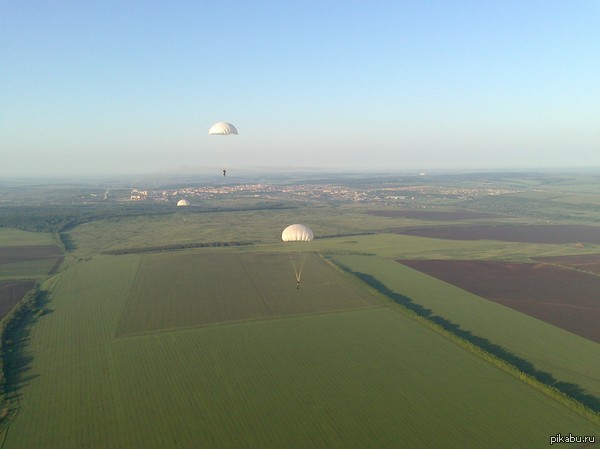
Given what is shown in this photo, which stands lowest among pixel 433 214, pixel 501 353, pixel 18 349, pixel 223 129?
Result: pixel 501 353

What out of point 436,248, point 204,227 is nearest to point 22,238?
point 204,227

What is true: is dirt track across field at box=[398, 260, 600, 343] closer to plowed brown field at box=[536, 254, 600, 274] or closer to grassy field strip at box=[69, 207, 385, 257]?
plowed brown field at box=[536, 254, 600, 274]

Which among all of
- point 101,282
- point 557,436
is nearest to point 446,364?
point 557,436

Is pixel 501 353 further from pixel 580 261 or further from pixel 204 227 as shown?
pixel 204 227

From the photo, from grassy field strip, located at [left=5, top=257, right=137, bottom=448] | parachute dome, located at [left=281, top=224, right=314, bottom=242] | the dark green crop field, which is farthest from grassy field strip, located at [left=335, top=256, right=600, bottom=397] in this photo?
grassy field strip, located at [left=5, top=257, right=137, bottom=448]

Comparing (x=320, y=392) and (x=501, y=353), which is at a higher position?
(x=320, y=392)

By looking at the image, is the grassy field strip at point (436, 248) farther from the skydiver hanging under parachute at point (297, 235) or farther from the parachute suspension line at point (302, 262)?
the skydiver hanging under parachute at point (297, 235)
